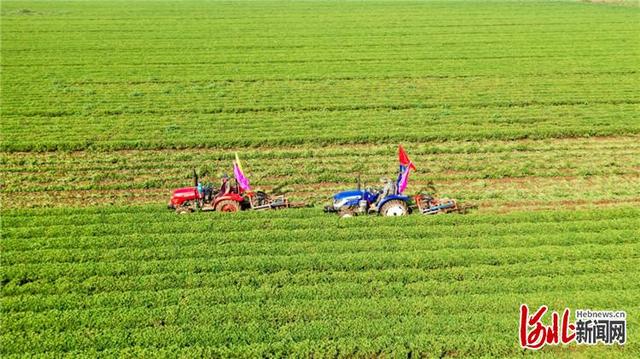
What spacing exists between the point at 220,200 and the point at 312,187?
3781 millimetres

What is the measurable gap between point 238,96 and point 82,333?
17.8 meters

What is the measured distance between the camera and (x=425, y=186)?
1834 centimetres

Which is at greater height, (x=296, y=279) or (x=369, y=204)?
(x=369, y=204)

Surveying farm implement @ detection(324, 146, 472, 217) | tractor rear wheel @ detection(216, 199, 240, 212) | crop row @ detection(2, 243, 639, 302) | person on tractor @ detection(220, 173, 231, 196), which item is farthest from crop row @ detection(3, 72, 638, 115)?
crop row @ detection(2, 243, 639, 302)

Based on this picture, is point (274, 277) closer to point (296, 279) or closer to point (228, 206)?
point (296, 279)

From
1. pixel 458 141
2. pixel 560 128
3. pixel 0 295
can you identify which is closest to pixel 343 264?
pixel 0 295

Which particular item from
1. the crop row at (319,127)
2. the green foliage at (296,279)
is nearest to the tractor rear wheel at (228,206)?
the green foliage at (296,279)

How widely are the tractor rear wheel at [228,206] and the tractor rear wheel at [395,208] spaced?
436 centimetres

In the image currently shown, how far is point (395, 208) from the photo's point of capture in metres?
15.5

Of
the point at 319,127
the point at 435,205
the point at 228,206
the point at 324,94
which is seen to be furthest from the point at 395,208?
the point at 324,94

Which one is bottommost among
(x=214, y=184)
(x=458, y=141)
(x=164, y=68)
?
(x=214, y=184)

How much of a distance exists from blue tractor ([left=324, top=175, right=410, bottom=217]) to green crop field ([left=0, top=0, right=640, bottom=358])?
46cm

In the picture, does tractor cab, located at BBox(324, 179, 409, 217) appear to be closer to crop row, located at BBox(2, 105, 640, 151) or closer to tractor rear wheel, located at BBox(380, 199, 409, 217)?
tractor rear wheel, located at BBox(380, 199, 409, 217)

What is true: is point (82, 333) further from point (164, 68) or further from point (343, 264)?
point (164, 68)
